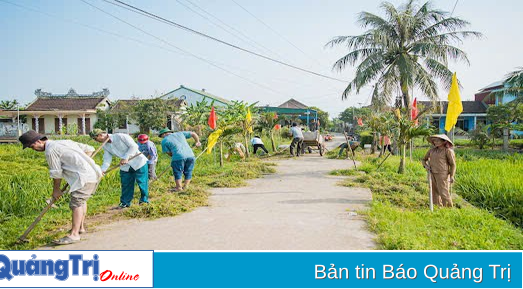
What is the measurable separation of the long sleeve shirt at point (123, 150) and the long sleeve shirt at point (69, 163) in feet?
4.15

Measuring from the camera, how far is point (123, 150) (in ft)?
19.3

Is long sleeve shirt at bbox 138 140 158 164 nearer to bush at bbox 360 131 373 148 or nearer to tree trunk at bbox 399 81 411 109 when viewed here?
tree trunk at bbox 399 81 411 109

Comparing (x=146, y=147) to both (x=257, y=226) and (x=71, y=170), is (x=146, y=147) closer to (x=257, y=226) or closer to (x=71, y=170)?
(x=71, y=170)

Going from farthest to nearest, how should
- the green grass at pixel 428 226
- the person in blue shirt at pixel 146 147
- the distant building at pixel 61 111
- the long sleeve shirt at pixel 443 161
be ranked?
the distant building at pixel 61 111
the person in blue shirt at pixel 146 147
the long sleeve shirt at pixel 443 161
the green grass at pixel 428 226

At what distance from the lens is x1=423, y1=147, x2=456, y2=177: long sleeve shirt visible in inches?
252

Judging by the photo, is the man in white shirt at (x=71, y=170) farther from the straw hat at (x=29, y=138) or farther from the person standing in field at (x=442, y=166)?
the person standing in field at (x=442, y=166)

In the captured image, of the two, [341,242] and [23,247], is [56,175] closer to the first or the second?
[23,247]

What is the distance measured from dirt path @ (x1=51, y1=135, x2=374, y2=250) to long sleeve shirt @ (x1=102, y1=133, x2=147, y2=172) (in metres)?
1.02

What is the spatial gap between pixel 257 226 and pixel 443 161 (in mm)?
3611

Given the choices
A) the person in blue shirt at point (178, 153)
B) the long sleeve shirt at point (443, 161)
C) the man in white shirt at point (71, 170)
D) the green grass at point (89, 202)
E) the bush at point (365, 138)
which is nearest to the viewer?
Result: the man in white shirt at point (71, 170)

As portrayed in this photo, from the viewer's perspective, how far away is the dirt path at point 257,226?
4.22 meters

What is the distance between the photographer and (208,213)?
→ 577 cm

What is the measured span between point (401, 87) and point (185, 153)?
10.3 meters

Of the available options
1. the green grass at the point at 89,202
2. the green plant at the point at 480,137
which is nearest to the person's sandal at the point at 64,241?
the green grass at the point at 89,202
